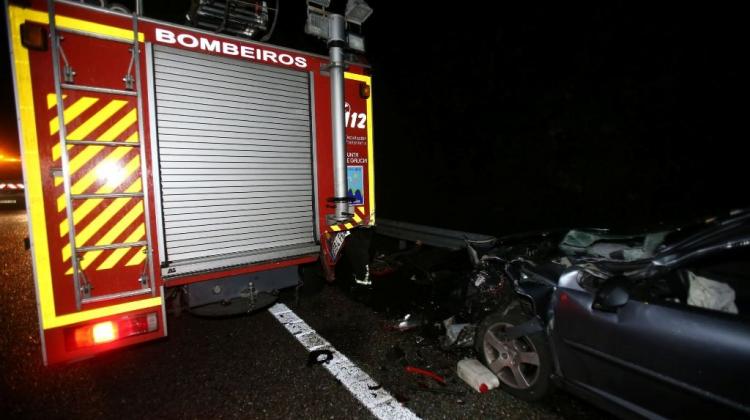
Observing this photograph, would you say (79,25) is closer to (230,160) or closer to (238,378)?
(230,160)

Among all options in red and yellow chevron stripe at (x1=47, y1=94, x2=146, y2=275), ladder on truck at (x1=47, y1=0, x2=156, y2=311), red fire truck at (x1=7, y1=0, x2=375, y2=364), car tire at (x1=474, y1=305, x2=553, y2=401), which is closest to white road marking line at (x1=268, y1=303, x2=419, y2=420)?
red fire truck at (x1=7, y1=0, x2=375, y2=364)

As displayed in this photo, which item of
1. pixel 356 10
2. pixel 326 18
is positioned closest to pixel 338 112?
pixel 326 18

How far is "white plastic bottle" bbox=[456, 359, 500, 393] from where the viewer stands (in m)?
2.82

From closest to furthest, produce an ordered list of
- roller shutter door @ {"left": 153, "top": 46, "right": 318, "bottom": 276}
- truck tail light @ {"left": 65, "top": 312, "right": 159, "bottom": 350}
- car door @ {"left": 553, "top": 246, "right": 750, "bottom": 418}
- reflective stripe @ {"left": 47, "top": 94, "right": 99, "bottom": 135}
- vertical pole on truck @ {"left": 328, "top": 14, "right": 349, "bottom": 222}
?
car door @ {"left": 553, "top": 246, "right": 750, "bottom": 418} → reflective stripe @ {"left": 47, "top": 94, "right": 99, "bottom": 135} → truck tail light @ {"left": 65, "top": 312, "right": 159, "bottom": 350} → roller shutter door @ {"left": 153, "top": 46, "right": 318, "bottom": 276} → vertical pole on truck @ {"left": 328, "top": 14, "right": 349, "bottom": 222}

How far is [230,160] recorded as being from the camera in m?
3.36

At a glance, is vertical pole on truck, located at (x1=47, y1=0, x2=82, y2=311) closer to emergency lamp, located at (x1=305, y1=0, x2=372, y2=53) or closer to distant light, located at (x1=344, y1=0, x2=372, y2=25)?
emergency lamp, located at (x1=305, y1=0, x2=372, y2=53)

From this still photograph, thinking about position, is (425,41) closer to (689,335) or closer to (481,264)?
(481,264)

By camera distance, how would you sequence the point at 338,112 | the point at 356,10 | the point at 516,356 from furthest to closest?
the point at 356,10
the point at 338,112
the point at 516,356

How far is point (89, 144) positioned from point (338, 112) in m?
2.24

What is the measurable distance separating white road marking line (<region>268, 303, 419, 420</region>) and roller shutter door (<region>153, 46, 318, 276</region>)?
912mm

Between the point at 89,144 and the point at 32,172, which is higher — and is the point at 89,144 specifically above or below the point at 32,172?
above

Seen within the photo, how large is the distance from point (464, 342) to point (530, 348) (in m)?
0.71

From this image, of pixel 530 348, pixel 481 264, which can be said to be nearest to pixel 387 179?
pixel 481 264

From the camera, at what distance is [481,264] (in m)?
3.50
